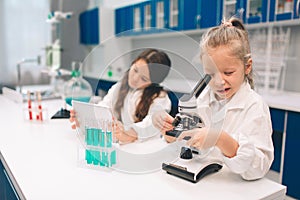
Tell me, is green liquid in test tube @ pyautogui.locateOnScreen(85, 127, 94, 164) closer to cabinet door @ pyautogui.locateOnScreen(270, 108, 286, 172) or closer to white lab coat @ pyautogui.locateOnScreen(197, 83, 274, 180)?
white lab coat @ pyautogui.locateOnScreen(197, 83, 274, 180)

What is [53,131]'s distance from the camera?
4.02 feet

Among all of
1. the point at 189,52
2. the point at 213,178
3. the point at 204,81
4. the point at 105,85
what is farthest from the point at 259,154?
the point at 105,85

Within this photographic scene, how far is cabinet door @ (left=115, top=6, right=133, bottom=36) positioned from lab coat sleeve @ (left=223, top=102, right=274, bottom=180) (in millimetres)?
3143

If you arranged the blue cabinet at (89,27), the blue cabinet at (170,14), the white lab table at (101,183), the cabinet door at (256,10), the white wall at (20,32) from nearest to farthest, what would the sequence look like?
the white lab table at (101,183) → the cabinet door at (256,10) → the blue cabinet at (170,14) → the white wall at (20,32) → the blue cabinet at (89,27)

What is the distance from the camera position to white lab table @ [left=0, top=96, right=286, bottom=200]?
674 mm

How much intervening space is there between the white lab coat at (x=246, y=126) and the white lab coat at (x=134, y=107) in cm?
19

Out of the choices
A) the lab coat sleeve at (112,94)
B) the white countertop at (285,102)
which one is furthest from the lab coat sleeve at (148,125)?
the white countertop at (285,102)

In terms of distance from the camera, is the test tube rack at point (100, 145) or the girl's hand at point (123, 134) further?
the girl's hand at point (123, 134)

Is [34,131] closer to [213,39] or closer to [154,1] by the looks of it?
[213,39]

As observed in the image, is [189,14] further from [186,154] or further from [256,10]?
[186,154]

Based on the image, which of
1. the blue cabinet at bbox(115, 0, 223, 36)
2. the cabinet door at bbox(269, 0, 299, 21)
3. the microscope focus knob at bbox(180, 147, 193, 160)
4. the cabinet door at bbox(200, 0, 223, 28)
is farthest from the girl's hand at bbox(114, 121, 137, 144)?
the cabinet door at bbox(200, 0, 223, 28)

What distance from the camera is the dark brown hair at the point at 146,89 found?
112cm

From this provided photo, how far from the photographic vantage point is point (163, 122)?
2.93 feet

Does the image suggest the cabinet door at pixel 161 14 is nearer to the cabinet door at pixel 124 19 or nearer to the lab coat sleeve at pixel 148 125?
the cabinet door at pixel 124 19
